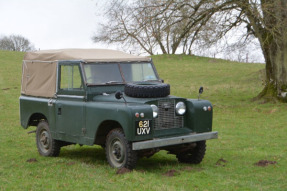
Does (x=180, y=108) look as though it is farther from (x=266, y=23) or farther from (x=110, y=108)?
(x=266, y=23)

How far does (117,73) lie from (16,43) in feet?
208

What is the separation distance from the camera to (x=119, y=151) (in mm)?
8742

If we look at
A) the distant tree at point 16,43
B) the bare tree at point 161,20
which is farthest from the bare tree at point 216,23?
the distant tree at point 16,43

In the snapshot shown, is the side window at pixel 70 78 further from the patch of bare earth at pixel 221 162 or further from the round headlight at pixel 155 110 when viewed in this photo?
the patch of bare earth at pixel 221 162

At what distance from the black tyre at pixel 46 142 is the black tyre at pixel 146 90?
2580 millimetres

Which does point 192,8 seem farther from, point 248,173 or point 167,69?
point 167,69

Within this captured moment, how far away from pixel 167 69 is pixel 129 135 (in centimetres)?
3165

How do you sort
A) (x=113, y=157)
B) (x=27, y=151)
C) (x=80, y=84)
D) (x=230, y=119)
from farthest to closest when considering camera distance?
(x=230, y=119) < (x=27, y=151) < (x=80, y=84) < (x=113, y=157)

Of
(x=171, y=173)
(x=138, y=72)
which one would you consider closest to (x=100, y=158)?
(x=138, y=72)

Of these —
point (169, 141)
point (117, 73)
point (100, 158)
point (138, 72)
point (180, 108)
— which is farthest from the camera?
point (100, 158)

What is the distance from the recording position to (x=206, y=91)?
27656 millimetres

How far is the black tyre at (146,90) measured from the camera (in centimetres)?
882

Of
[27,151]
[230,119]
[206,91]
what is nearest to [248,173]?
[27,151]

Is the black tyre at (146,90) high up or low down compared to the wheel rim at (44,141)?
up
